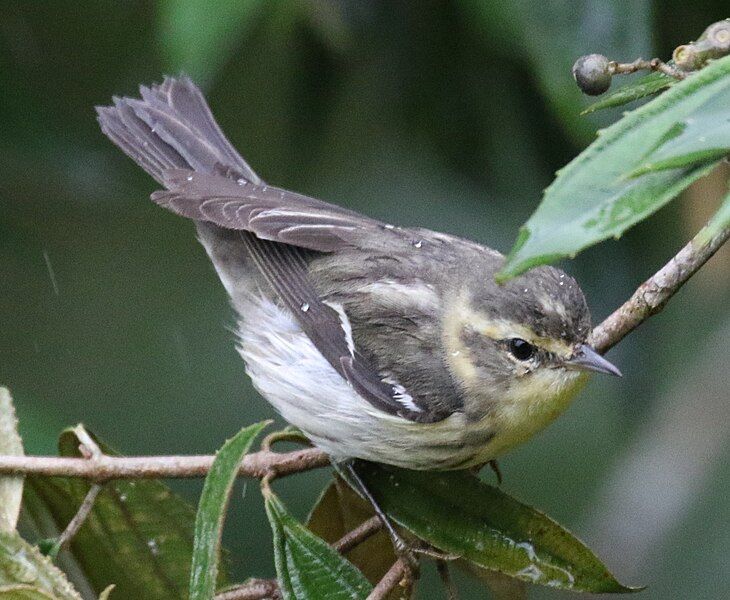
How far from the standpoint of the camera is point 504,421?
9.37 feet

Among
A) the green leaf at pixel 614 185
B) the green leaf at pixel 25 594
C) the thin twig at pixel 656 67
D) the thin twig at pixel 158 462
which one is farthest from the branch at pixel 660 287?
the green leaf at pixel 25 594

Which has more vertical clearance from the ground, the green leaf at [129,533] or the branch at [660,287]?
the branch at [660,287]

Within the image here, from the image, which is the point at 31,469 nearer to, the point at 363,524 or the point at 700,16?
the point at 363,524

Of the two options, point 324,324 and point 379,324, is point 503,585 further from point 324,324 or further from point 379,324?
point 324,324

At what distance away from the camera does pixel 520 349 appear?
2848 mm

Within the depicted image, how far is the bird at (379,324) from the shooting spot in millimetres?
2824

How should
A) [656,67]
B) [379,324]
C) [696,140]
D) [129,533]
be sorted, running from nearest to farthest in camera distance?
1. [696,140]
2. [656,67]
3. [129,533]
4. [379,324]

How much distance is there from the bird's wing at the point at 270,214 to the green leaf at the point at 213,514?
2.80ft

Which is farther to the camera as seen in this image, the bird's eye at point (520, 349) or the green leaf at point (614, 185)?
the bird's eye at point (520, 349)

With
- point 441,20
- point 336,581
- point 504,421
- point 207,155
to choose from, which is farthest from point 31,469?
point 441,20

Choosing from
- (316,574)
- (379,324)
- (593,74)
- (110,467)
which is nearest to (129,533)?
(110,467)

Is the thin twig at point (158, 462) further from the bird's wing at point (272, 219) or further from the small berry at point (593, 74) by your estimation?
the bird's wing at point (272, 219)

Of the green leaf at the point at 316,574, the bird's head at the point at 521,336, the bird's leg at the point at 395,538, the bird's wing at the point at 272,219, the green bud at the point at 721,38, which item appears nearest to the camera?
the green bud at the point at 721,38

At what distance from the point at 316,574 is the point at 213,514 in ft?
0.88
